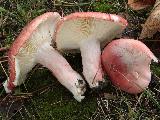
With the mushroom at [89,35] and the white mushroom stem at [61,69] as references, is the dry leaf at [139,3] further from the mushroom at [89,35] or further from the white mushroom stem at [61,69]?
the white mushroom stem at [61,69]

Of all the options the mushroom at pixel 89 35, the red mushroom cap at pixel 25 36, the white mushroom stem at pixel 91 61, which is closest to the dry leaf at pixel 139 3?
the mushroom at pixel 89 35

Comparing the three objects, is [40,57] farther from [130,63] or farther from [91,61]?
[130,63]

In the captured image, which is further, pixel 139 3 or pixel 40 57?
pixel 139 3

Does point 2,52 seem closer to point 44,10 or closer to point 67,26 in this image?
point 44,10

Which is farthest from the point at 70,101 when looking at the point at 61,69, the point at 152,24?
the point at 152,24

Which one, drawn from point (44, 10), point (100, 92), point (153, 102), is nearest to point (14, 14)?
point (44, 10)

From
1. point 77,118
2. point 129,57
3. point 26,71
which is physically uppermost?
point 129,57
